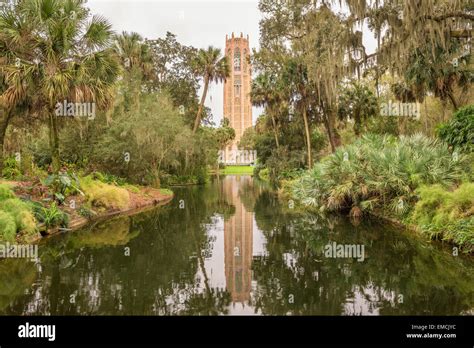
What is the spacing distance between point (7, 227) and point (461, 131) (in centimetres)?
1461

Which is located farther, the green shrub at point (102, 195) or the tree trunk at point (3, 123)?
the tree trunk at point (3, 123)

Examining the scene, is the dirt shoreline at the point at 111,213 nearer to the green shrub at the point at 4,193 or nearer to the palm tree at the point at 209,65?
the green shrub at the point at 4,193

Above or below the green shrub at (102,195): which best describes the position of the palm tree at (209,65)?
above

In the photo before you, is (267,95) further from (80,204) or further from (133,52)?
(80,204)

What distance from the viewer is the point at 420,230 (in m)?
12.5

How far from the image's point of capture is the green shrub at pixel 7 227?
10.1 meters

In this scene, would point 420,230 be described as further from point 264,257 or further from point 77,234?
point 77,234

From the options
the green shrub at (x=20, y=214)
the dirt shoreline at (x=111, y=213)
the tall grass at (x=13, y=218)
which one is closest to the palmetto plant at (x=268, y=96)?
the dirt shoreline at (x=111, y=213)

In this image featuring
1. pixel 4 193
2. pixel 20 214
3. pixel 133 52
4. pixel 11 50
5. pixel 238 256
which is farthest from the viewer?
pixel 133 52

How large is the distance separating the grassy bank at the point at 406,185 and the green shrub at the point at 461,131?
396 mm

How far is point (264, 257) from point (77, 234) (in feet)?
20.1

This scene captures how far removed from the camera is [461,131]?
1565 centimetres
